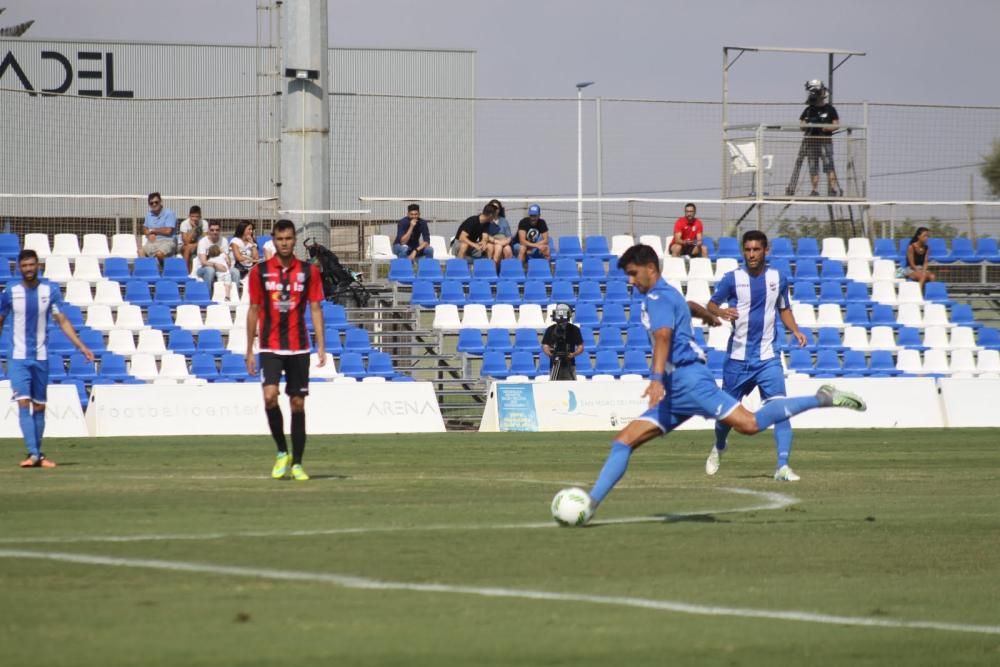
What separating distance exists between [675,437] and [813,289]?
9676 millimetres

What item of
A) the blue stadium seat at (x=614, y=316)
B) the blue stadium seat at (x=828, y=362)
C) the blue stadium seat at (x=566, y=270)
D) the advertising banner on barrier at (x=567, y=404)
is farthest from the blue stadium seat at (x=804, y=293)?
the advertising banner on barrier at (x=567, y=404)

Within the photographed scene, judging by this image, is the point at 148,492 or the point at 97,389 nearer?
the point at 148,492

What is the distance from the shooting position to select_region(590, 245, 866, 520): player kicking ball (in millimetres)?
10137

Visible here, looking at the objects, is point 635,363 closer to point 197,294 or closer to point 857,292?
point 857,292

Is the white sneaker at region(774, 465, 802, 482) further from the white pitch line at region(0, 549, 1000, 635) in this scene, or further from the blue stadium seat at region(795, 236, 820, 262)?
the blue stadium seat at region(795, 236, 820, 262)

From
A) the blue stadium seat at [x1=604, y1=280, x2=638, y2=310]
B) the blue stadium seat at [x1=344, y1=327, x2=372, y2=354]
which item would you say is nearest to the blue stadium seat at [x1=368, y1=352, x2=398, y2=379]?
the blue stadium seat at [x1=344, y1=327, x2=372, y2=354]

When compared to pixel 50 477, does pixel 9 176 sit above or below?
above

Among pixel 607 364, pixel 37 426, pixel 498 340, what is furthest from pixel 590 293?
pixel 37 426

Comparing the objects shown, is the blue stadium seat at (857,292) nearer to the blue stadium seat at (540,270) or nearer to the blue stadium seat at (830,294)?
the blue stadium seat at (830,294)

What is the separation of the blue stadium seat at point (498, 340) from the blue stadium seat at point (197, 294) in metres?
5.21

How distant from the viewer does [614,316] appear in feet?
95.7

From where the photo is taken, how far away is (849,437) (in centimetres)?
2238

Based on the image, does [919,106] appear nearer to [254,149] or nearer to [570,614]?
[254,149]

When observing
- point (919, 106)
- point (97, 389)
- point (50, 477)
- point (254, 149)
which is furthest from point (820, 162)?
point (50, 477)
